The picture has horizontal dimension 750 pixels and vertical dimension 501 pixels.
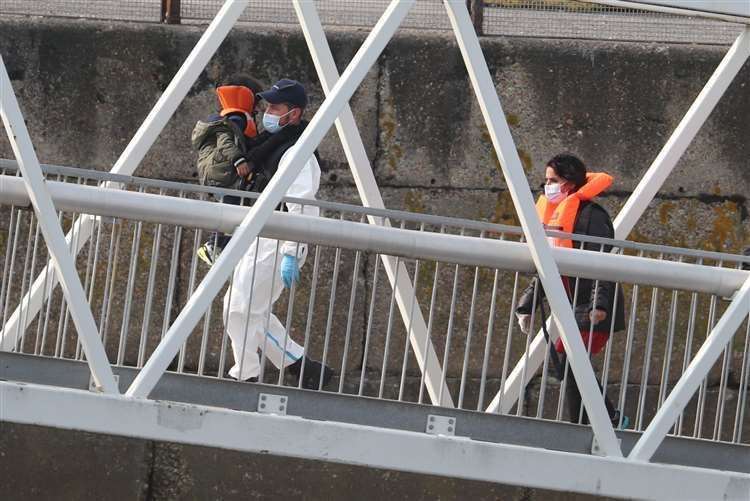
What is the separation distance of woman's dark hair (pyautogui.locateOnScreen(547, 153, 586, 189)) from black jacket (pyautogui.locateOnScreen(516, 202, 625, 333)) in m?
0.12

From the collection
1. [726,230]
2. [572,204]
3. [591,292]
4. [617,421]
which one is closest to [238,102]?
[572,204]

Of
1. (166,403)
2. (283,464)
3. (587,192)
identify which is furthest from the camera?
(283,464)

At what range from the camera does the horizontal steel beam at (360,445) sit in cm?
650

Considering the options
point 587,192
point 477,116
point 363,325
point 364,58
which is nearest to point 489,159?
point 477,116

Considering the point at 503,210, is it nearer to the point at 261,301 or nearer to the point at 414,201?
the point at 414,201

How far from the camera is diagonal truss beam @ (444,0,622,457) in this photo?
22.5ft

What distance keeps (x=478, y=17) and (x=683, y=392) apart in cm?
385

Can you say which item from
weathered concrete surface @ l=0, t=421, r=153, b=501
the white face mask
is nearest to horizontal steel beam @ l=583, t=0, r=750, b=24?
the white face mask

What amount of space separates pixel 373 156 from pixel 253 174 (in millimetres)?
1799

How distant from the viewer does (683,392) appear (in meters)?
6.86

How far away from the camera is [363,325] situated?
9.82 meters

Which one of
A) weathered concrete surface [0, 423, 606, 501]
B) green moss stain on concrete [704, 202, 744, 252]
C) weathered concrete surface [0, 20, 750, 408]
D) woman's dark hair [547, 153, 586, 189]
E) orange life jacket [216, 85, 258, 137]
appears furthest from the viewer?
green moss stain on concrete [704, 202, 744, 252]

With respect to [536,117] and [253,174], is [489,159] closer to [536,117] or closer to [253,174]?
[536,117]

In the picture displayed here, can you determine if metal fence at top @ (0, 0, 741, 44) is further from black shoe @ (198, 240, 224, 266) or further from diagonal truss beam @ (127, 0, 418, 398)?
diagonal truss beam @ (127, 0, 418, 398)
